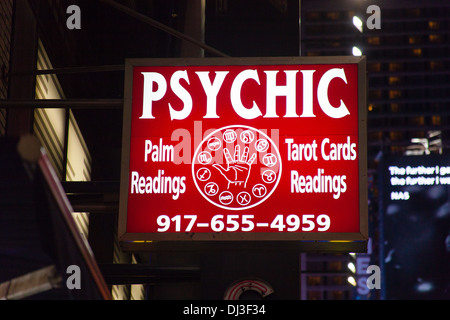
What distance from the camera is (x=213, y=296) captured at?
12.7 meters

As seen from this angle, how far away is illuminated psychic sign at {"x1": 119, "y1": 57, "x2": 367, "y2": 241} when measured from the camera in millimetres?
8469

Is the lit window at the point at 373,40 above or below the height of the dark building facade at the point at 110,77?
above

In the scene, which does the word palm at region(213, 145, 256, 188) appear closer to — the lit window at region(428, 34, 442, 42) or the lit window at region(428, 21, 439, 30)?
the lit window at region(428, 34, 442, 42)

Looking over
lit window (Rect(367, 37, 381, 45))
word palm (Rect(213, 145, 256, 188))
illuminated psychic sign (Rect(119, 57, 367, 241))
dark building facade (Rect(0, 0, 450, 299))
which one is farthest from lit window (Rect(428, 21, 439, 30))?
word palm (Rect(213, 145, 256, 188))

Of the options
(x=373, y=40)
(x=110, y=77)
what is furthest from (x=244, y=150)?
(x=373, y=40)

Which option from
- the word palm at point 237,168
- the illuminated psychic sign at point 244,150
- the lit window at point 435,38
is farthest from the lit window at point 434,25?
the word palm at point 237,168

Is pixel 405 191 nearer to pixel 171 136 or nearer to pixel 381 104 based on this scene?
pixel 171 136

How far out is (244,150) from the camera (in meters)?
8.73

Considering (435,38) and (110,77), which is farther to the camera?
(435,38)

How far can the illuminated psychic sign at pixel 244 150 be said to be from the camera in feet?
27.8

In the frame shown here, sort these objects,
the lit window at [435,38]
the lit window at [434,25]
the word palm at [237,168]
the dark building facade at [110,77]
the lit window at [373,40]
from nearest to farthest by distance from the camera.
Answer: the word palm at [237,168] → the dark building facade at [110,77] → the lit window at [373,40] → the lit window at [435,38] → the lit window at [434,25]

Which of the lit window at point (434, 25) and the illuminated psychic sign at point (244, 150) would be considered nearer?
the illuminated psychic sign at point (244, 150)

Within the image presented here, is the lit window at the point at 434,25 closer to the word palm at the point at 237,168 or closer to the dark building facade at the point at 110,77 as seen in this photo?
the dark building facade at the point at 110,77

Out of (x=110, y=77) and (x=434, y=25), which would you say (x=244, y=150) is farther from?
(x=434, y=25)
